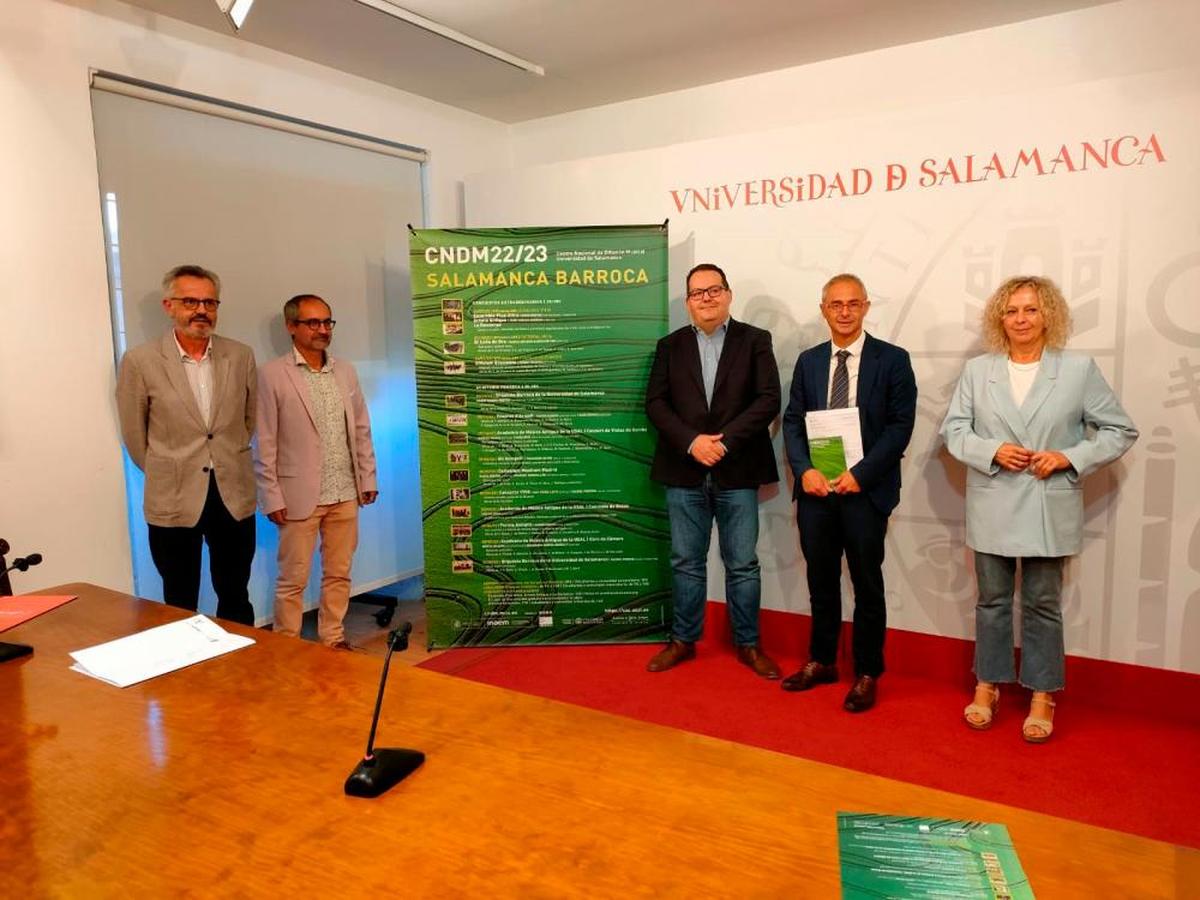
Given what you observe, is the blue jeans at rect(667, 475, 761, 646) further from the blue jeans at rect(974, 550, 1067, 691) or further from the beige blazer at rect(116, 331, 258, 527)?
the beige blazer at rect(116, 331, 258, 527)

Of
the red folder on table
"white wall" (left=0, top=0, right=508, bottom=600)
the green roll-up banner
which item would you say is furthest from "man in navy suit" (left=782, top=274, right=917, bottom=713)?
"white wall" (left=0, top=0, right=508, bottom=600)

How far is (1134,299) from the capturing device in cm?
307

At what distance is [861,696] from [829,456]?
98 centimetres

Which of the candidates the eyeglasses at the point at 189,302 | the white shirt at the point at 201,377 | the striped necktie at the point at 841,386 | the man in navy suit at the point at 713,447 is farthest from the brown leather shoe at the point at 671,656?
the eyeglasses at the point at 189,302

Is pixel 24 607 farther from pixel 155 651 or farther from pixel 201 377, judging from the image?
pixel 201 377

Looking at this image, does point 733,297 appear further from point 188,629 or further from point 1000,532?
point 188,629

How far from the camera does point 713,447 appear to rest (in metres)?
3.45

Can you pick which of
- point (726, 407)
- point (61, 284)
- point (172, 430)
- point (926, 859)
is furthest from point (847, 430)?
point (61, 284)

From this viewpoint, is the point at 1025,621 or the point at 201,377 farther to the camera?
the point at 201,377

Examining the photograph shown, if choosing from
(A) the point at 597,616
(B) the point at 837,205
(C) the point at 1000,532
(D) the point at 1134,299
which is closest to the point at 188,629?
(A) the point at 597,616

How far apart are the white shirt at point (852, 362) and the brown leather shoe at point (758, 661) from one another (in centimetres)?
120

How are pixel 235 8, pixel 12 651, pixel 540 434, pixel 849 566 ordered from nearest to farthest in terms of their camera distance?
pixel 12 651 → pixel 235 8 → pixel 849 566 → pixel 540 434

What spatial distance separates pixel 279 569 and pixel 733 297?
2.56 meters

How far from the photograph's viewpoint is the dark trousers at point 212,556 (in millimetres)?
3279
